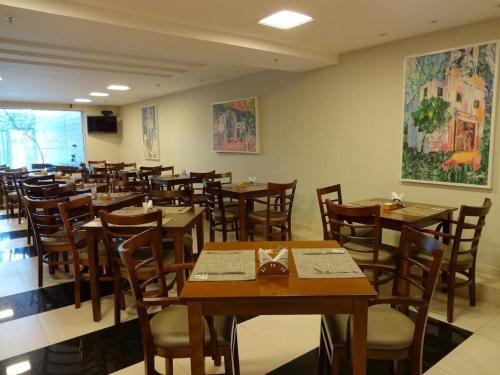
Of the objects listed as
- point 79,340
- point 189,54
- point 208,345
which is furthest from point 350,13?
point 79,340

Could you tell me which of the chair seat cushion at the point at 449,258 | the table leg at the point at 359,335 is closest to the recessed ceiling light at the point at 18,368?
the table leg at the point at 359,335

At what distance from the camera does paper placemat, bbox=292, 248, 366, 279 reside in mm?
1624

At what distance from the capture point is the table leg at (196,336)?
1444 millimetres

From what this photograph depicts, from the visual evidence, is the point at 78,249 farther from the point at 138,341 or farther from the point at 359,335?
the point at 359,335

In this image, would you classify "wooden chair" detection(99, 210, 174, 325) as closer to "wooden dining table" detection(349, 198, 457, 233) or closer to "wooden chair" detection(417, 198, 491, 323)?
"wooden dining table" detection(349, 198, 457, 233)

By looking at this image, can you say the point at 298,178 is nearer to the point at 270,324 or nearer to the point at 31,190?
the point at 270,324

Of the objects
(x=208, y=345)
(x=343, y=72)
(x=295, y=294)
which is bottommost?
(x=208, y=345)

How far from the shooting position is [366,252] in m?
2.95

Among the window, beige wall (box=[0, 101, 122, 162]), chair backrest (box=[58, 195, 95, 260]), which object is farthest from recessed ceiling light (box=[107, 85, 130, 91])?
chair backrest (box=[58, 195, 95, 260])

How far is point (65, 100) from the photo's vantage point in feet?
29.7

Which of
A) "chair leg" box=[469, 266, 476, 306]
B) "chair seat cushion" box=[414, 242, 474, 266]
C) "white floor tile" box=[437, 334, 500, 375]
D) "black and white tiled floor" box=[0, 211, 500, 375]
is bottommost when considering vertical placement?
"white floor tile" box=[437, 334, 500, 375]

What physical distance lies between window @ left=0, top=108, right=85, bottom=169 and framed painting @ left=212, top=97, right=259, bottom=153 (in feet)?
17.5

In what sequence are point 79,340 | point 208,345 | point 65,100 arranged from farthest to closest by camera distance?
1. point 65,100
2. point 79,340
3. point 208,345

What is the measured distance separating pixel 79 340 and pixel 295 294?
6.17 feet
